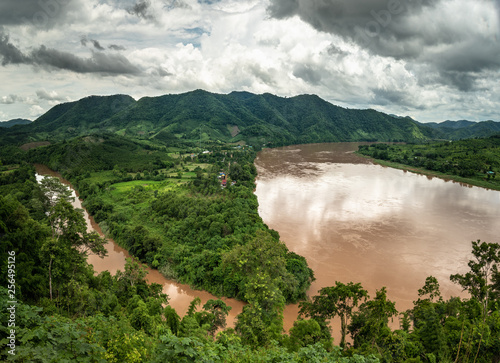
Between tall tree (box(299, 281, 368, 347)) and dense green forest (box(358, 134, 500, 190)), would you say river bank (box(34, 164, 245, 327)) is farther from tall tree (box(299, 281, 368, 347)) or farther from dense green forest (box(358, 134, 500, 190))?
dense green forest (box(358, 134, 500, 190))

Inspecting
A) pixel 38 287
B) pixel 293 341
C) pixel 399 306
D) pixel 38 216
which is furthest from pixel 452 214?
pixel 38 216

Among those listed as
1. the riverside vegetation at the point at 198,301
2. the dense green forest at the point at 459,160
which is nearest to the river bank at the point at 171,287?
the riverside vegetation at the point at 198,301

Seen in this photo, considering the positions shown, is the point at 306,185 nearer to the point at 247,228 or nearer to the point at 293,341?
the point at 247,228

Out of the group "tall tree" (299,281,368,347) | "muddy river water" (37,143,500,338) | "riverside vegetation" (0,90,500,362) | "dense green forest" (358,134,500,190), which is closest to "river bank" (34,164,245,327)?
"muddy river water" (37,143,500,338)

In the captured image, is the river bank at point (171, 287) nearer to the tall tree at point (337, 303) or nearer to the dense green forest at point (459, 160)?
the tall tree at point (337, 303)

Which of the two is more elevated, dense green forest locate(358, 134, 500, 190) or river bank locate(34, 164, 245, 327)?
dense green forest locate(358, 134, 500, 190)

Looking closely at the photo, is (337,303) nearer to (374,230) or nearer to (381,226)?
(374,230)

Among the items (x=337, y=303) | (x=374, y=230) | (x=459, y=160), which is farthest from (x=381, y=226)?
(x=459, y=160)
